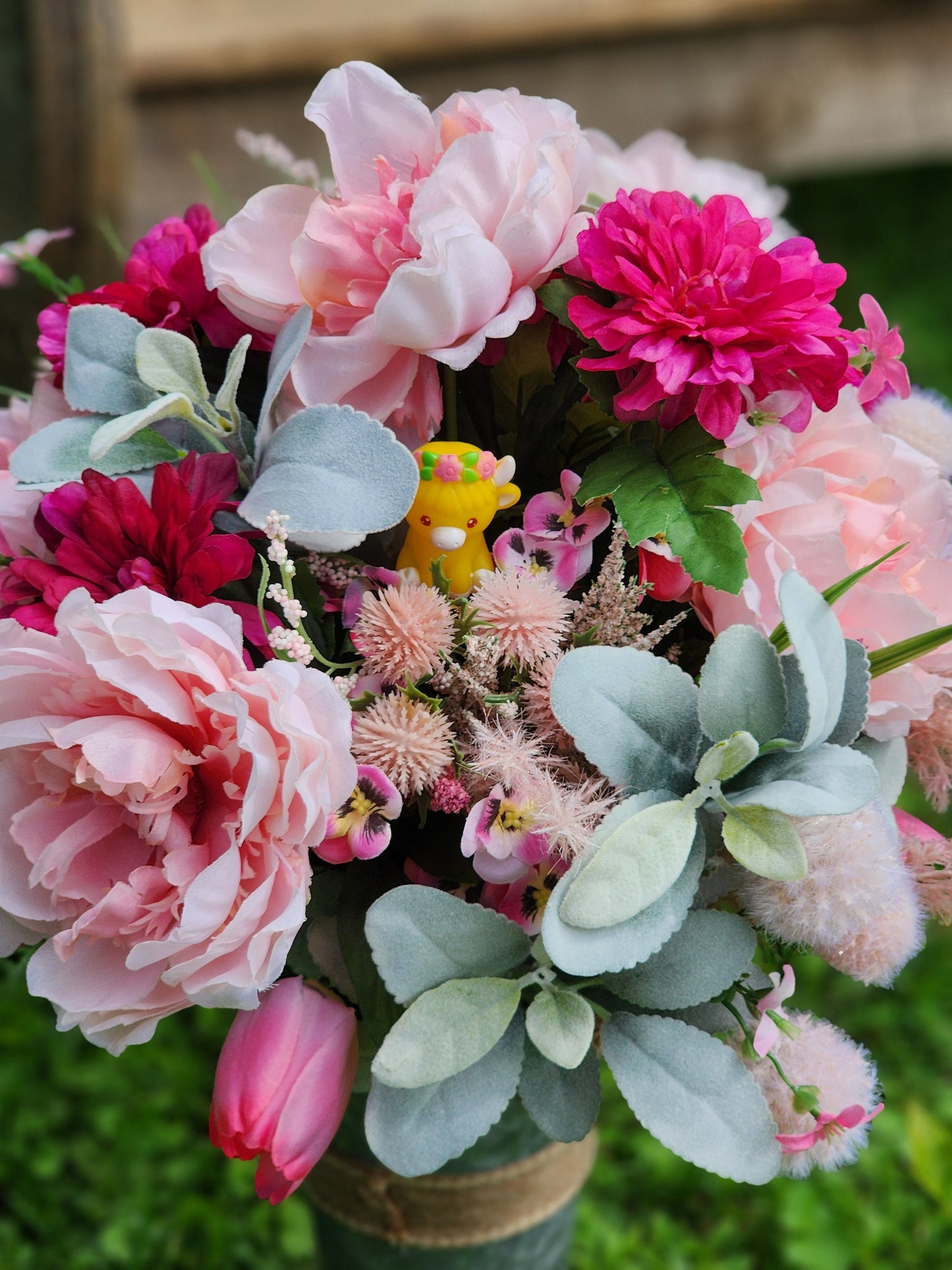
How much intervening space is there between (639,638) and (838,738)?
92 millimetres

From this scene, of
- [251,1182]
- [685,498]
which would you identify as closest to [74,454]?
[685,498]

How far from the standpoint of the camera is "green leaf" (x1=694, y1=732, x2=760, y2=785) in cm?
46

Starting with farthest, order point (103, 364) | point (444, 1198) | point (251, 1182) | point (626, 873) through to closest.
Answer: point (251, 1182) < point (444, 1198) < point (103, 364) < point (626, 873)

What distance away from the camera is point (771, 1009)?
51cm

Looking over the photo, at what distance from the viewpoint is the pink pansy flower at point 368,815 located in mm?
483

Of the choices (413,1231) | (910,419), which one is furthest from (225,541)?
(413,1231)

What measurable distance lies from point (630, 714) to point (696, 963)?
0.36 ft

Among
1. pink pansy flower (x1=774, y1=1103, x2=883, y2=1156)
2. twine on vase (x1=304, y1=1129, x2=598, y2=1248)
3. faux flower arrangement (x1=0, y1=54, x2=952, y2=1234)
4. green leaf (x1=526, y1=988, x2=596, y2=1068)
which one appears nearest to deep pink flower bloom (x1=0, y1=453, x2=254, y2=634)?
faux flower arrangement (x1=0, y1=54, x2=952, y2=1234)

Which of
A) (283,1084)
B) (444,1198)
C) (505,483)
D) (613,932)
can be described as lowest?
(444,1198)

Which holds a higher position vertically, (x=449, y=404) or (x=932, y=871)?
(x=449, y=404)

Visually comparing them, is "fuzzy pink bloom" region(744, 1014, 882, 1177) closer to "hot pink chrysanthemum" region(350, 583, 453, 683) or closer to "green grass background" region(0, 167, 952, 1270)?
"hot pink chrysanthemum" region(350, 583, 453, 683)

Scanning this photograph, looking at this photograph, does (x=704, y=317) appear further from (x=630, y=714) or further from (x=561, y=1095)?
(x=561, y=1095)

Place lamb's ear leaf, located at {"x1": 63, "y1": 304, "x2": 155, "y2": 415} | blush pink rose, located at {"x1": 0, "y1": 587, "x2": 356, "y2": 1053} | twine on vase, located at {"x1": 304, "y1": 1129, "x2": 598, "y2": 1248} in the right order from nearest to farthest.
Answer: blush pink rose, located at {"x1": 0, "y1": 587, "x2": 356, "y2": 1053} → lamb's ear leaf, located at {"x1": 63, "y1": 304, "x2": 155, "y2": 415} → twine on vase, located at {"x1": 304, "y1": 1129, "x2": 598, "y2": 1248}

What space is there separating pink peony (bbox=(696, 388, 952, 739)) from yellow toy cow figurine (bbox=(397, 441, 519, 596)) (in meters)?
0.10
